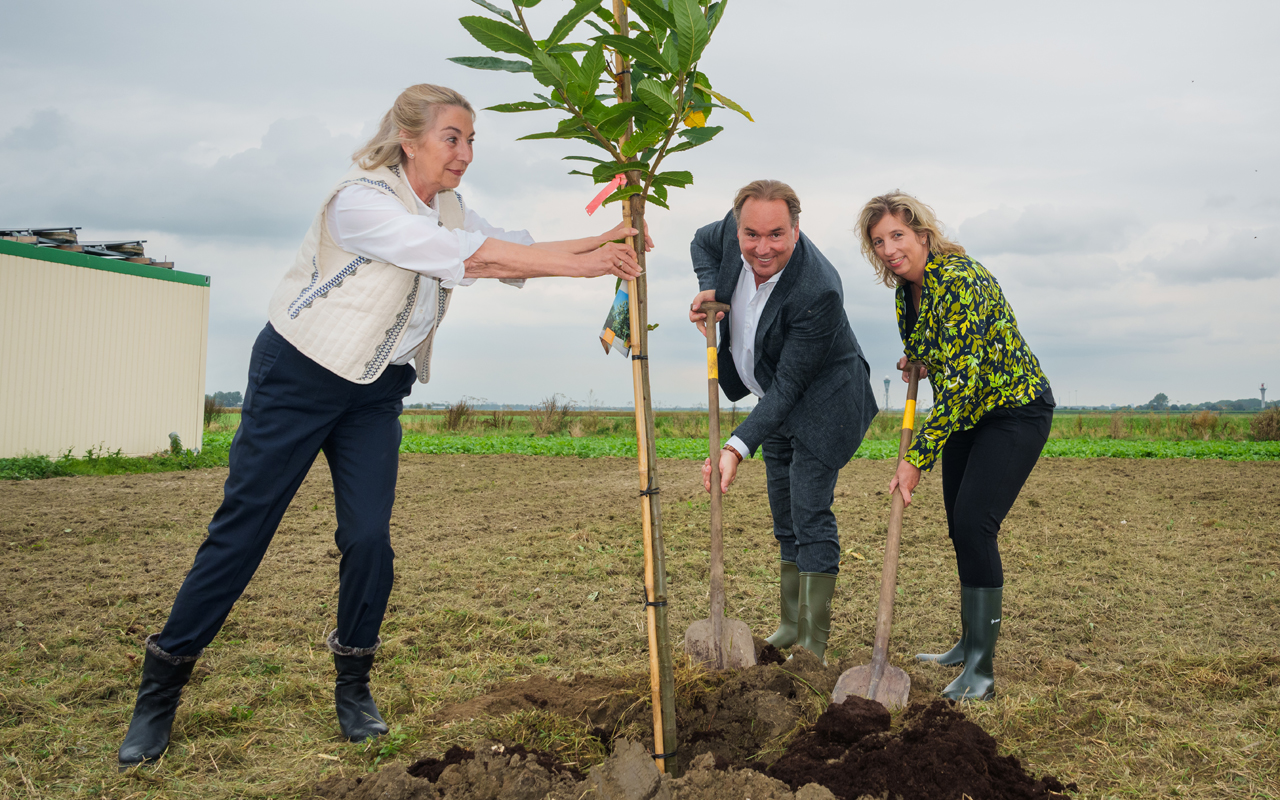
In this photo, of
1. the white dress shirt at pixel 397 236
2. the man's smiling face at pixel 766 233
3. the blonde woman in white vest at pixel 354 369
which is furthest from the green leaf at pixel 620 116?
the man's smiling face at pixel 766 233

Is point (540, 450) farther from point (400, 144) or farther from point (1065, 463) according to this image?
point (400, 144)

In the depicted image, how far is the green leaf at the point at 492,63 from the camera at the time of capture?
1682 mm

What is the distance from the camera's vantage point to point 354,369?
2.27 metres

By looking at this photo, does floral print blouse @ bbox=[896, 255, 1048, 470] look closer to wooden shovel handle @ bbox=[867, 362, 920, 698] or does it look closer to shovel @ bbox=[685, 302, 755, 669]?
wooden shovel handle @ bbox=[867, 362, 920, 698]

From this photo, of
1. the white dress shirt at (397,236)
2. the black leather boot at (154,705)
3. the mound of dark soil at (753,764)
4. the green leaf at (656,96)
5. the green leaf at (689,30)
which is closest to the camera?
the green leaf at (689,30)

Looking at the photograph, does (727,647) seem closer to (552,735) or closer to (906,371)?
(552,735)

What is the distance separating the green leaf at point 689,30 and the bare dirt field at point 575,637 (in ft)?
5.84

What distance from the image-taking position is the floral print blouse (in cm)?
262

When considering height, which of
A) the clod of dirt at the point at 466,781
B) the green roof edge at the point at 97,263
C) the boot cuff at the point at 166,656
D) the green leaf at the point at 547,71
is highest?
the green roof edge at the point at 97,263

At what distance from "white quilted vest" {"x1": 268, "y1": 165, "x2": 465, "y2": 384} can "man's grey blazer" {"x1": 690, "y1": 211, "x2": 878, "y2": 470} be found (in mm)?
1340

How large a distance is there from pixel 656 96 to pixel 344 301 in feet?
3.69

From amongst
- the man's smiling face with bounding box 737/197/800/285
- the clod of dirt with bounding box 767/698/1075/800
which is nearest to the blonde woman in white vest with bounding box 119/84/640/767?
the man's smiling face with bounding box 737/197/800/285

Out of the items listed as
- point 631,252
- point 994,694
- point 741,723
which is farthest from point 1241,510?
point 631,252

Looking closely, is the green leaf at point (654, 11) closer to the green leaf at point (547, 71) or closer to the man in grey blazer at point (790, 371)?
the green leaf at point (547, 71)
